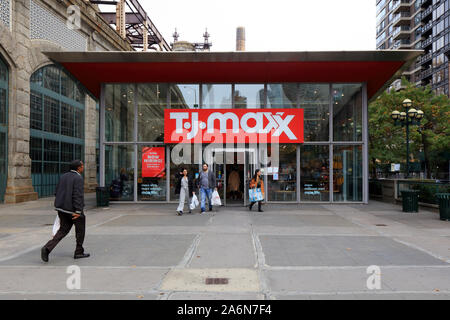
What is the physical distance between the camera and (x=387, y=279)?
4730 mm

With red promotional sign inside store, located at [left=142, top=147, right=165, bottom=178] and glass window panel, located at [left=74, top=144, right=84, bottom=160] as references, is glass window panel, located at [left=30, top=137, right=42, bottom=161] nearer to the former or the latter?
glass window panel, located at [left=74, top=144, right=84, bottom=160]

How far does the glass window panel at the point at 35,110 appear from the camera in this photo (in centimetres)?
1720

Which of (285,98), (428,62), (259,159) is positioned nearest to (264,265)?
(259,159)

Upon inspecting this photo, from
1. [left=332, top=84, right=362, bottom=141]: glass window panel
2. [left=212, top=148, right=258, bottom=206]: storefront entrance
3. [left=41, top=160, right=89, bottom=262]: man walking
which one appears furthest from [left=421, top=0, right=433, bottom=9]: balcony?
[left=41, top=160, right=89, bottom=262]: man walking

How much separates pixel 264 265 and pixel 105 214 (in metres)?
8.15

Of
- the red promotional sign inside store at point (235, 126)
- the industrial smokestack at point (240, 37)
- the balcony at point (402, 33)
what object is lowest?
the red promotional sign inside store at point (235, 126)

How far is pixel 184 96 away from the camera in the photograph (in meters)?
15.5

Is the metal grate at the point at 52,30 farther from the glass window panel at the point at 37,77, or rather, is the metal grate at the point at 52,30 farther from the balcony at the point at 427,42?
the balcony at the point at 427,42

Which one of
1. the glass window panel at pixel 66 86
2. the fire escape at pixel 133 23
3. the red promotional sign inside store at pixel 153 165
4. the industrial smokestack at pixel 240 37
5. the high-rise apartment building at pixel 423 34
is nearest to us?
the red promotional sign inside store at pixel 153 165

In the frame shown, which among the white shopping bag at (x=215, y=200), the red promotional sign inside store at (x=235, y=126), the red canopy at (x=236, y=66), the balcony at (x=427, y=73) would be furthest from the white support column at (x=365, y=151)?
the balcony at (x=427, y=73)

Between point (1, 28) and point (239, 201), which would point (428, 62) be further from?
point (1, 28)

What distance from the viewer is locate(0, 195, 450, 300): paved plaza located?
4.30 metres

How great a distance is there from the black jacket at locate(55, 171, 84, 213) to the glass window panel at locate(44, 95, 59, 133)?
48.3ft

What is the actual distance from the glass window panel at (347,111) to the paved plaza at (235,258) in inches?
223
